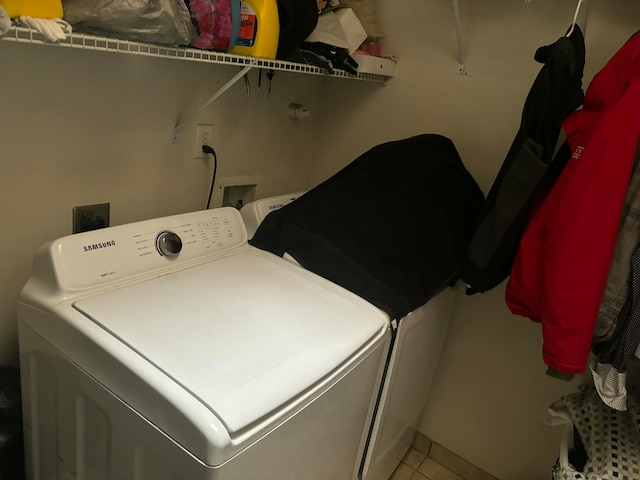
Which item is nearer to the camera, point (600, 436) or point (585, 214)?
point (585, 214)

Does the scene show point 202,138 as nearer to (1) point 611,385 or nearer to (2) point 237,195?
(2) point 237,195


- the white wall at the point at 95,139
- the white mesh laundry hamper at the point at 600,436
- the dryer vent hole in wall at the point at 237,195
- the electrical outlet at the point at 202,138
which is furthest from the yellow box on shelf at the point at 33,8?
the white mesh laundry hamper at the point at 600,436

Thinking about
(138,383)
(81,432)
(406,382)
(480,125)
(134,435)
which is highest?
(480,125)

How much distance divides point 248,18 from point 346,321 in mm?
864

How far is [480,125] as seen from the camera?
184 centimetres

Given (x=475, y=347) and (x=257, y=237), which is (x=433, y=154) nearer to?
(x=257, y=237)

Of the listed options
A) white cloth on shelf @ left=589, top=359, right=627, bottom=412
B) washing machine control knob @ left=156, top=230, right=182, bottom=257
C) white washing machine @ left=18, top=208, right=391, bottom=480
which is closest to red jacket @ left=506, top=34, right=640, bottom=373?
white cloth on shelf @ left=589, top=359, right=627, bottom=412

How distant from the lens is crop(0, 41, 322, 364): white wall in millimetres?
1219

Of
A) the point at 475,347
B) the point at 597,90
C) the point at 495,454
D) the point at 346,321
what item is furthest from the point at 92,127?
the point at 495,454

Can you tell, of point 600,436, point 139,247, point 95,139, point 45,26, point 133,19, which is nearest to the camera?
point 45,26

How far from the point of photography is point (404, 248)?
147cm

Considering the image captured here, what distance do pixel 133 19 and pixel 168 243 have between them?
0.55m

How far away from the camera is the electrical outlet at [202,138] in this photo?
167cm

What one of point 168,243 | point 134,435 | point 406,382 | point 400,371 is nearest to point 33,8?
point 168,243
